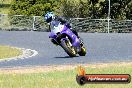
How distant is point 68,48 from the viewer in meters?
17.2

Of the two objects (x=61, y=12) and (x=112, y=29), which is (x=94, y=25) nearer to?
(x=112, y=29)

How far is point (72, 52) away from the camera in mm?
17312

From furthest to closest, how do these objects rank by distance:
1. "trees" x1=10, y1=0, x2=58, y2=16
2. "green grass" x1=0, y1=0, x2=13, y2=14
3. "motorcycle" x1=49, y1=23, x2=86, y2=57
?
"green grass" x1=0, y1=0, x2=13, y2=14
"trees" x1=10, y1=0, x2=58, y2=16
"motorcycle" x1=49, y1=23, x2=86, y2=57

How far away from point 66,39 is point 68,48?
1.12ft

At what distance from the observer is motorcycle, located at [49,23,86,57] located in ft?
55.1

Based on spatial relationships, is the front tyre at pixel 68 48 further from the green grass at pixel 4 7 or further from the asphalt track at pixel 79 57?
the green grass at pixel 4 7

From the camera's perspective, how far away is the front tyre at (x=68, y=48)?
17027 millimetres

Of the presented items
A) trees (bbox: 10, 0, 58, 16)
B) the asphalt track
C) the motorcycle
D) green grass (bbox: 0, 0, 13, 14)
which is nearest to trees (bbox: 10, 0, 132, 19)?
trees (bbox: 10, 0, 58, 16)

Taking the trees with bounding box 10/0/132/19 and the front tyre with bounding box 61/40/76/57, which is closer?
the front tyre with bounding box 61/40/76/57

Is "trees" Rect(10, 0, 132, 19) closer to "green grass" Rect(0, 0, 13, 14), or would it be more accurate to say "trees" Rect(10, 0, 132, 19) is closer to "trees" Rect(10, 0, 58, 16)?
"trees" Rect(10, 0, 58, 16)

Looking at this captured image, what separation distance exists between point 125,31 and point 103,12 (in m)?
3.86

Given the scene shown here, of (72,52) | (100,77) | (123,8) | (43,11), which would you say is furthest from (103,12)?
(100,77)

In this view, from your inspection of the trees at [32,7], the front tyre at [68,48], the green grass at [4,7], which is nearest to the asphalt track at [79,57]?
the front tyre at [68,48]

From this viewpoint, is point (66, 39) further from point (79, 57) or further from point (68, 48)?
point (79, 57)
